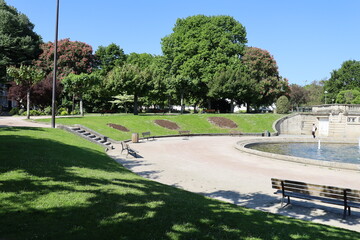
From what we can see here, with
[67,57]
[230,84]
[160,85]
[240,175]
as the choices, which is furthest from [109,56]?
[240,175]

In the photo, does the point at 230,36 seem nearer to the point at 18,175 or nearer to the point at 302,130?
the point at 302,130

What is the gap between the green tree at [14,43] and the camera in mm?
55750

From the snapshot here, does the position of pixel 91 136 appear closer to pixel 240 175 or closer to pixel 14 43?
pixel 240 175

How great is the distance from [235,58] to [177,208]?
52501mm

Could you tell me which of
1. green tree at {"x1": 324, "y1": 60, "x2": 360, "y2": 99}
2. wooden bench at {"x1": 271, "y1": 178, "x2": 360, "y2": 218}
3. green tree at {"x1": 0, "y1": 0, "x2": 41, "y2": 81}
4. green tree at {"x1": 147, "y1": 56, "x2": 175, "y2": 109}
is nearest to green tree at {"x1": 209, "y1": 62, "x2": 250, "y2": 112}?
green tree at {"x1": 147, "y1": 56, "x2": 175, "y2": 109}

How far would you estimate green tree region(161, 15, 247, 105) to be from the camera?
185 feet

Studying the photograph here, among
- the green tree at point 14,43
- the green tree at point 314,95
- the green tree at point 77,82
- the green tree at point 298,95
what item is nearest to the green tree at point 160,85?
the green tree at point 77,82

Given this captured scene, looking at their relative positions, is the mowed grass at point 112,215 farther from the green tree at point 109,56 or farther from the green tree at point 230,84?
the green tree at point 109,56

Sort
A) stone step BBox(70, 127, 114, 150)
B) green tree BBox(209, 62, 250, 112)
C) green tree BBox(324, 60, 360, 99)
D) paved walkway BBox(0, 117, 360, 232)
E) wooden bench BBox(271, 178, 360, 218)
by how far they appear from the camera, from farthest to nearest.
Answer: green tree BBox(324, 60, 360, 99) < green tree BBox(209, 62, 250, 112) < stone step BBox(70, 127, 114, 150) < paved walkway BBox(0, 117, 360, 232) < wooden bench BBox(271, 178, 360, 218)

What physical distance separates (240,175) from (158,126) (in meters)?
24.5

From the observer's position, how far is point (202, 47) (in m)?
56.8

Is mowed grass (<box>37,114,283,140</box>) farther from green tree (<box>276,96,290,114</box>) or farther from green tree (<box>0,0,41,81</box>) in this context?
green tree (<box>0,0,41,81</box>)

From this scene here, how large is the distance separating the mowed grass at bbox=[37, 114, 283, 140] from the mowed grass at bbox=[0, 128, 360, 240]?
2070 cm

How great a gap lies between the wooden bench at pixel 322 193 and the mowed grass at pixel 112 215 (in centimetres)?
207
